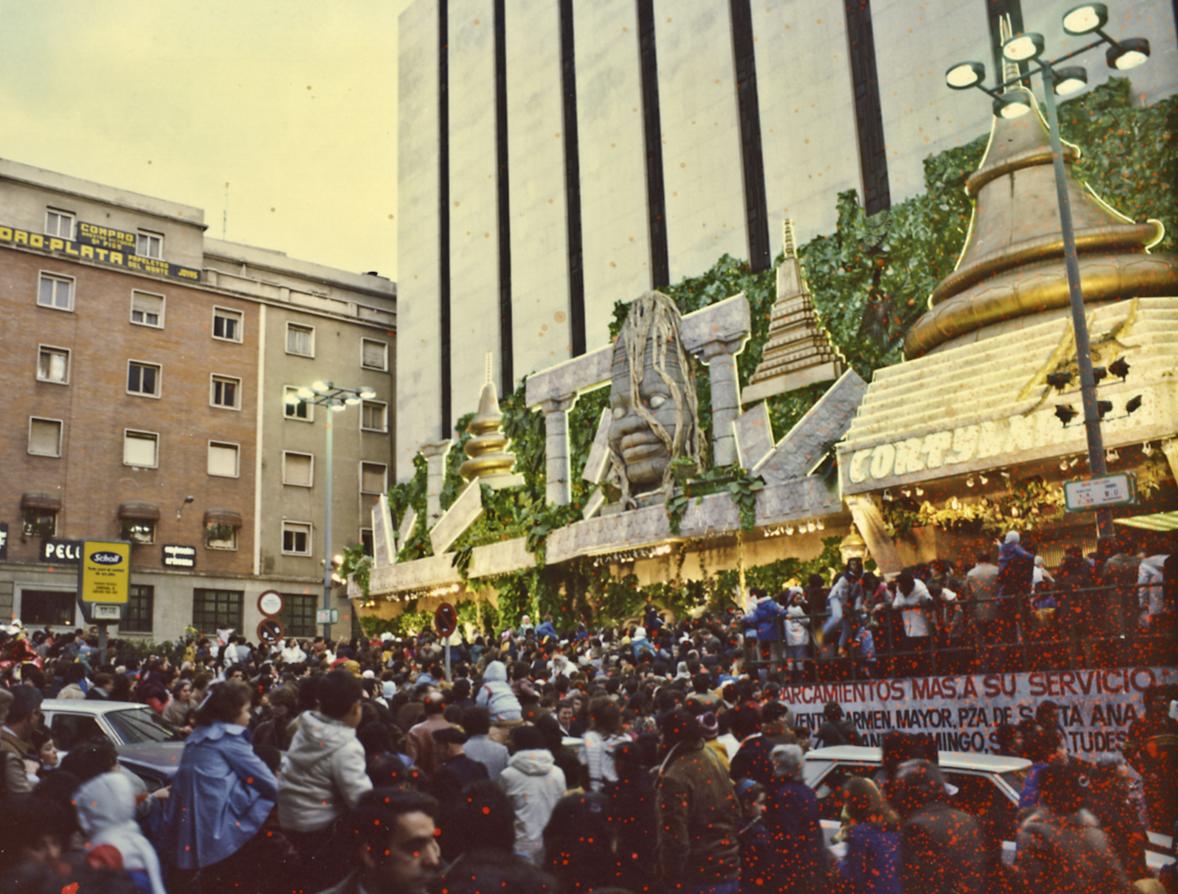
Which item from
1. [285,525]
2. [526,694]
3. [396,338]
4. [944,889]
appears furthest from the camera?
[396,338]

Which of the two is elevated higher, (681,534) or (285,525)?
(285,525)

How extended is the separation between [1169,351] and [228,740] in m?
15.9

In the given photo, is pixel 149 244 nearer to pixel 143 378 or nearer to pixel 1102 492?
pixel 143 378

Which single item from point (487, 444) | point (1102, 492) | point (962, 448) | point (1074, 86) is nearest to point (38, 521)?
point (487, 444)

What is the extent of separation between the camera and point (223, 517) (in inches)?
1649

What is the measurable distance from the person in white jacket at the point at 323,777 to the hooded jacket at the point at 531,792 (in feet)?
3.20

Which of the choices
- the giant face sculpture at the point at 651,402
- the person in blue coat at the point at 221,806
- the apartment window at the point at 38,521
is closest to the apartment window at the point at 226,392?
the apartment window at the point at 38,521

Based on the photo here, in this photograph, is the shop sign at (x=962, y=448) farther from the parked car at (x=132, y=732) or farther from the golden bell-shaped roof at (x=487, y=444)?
the golden bell-shaped roof at (x=487, y=444)

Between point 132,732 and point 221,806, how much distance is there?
15.8ft

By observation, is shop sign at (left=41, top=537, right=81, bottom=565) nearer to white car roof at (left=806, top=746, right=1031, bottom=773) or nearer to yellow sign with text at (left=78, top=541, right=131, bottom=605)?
yellow sign with text at (left=78, top=541, right=131, bottom=605)

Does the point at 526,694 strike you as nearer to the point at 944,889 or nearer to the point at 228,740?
the point at 228,740

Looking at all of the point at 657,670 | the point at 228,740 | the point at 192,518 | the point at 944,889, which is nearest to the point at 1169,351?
the point at 657,670

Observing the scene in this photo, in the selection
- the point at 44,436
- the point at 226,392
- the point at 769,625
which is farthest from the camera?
the point at 226,392

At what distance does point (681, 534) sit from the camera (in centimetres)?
2577
